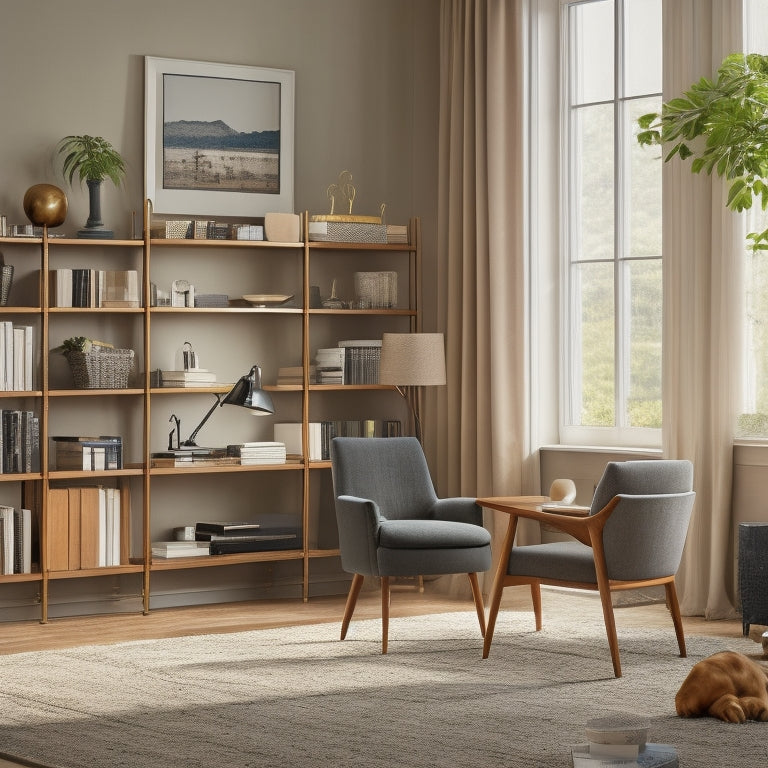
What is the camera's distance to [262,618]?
6.29m

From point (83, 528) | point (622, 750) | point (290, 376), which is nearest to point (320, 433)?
point (290, 376)

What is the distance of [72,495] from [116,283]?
1051mm

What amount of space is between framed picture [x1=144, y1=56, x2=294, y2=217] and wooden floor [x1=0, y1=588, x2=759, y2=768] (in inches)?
81.3

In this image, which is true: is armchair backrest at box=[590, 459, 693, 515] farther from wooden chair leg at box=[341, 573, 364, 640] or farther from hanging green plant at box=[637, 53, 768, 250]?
hanging green plant at box=[637, 53, 768, 250]

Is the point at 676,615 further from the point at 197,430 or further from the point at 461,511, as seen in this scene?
the point at 197,430

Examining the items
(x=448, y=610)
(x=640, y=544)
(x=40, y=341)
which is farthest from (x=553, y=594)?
(x=40, y=341)

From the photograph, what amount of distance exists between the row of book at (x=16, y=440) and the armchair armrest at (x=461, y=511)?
78.1 inches

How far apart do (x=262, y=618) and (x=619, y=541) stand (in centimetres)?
212

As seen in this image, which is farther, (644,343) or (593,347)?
(593,347)

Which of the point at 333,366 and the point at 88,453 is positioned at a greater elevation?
the point at 333,366

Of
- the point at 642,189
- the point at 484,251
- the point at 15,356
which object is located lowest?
the point at 15,356

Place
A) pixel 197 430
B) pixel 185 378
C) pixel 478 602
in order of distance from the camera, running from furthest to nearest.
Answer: pixel 197 430, pixel 185 378, pixel 478 602

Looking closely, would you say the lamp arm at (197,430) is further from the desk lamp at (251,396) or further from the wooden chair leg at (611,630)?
the wooden chair leg at (611,630)

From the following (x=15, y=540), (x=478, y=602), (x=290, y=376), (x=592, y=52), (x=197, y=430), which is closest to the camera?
(x=478, y=602)
